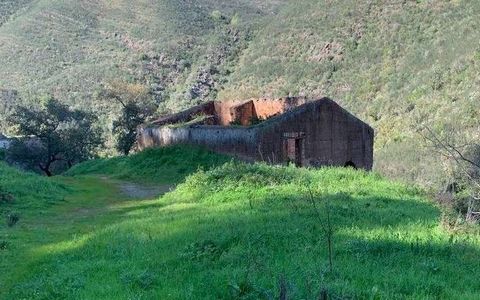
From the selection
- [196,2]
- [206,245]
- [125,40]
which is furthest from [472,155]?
[196,2]

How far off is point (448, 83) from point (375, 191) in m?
30.8

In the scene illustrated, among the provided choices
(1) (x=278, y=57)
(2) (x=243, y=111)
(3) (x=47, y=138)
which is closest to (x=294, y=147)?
(2) (x=243, y=111)

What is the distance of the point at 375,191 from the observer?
13.9 meters

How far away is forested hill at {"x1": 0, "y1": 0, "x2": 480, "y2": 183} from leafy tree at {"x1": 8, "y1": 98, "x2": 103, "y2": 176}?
306 inches

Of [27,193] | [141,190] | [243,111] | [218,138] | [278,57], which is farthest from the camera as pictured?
[278,57]

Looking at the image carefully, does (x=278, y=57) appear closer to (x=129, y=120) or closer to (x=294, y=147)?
(x=129, y=120)

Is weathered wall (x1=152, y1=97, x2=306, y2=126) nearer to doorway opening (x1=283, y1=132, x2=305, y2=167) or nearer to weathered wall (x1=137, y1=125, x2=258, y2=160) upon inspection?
weathered wall (x1=137, y1=125, x2=258, y2=160)

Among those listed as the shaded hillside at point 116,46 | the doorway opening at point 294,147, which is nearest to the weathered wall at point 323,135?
the doorway opening at point 294,147

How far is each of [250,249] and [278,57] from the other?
4845cm

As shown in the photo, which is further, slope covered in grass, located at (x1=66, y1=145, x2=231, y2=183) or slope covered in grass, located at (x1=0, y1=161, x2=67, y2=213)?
slope covered in grass, located at (x1=66, y1=145, x2=231, y2=183)

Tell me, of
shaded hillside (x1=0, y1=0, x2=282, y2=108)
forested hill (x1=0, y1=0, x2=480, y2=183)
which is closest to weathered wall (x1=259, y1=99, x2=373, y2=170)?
forested hill (x1=0, y1=0, x2=480, y2=183)

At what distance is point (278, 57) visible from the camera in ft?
180

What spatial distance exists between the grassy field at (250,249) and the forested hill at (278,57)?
72.2ft

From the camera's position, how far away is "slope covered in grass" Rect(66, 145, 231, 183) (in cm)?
2069
